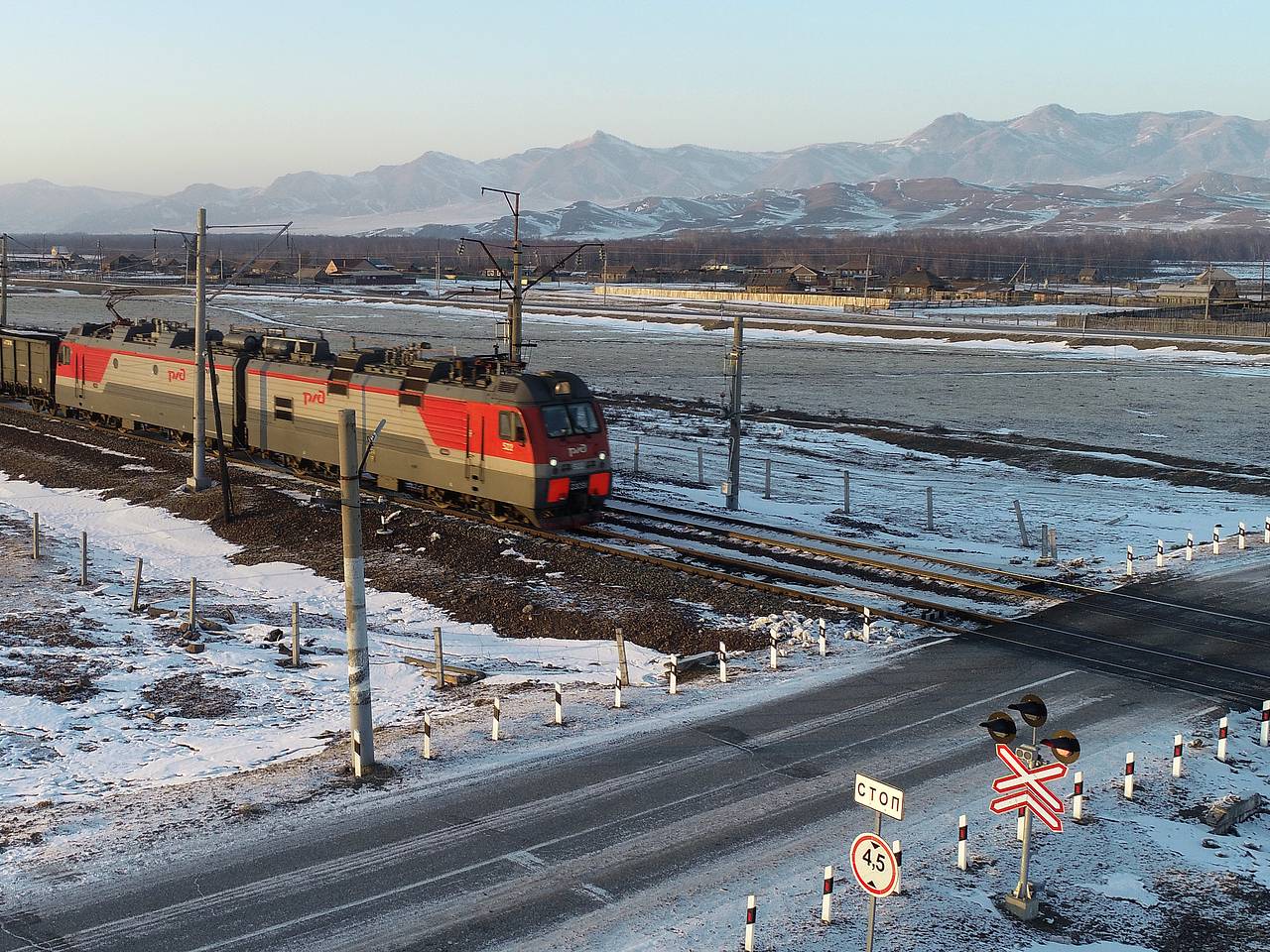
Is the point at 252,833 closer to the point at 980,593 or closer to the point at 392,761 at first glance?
the point at 392,761

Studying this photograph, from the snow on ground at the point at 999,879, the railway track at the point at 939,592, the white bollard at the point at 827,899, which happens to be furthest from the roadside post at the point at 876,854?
the railway track at the point at 939,592

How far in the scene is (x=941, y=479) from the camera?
140ft

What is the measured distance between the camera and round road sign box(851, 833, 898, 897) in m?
11.9

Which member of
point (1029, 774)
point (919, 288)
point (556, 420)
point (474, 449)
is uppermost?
point (919, 288)

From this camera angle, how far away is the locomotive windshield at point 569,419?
30672 millimetres

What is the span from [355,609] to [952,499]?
85.0 ft

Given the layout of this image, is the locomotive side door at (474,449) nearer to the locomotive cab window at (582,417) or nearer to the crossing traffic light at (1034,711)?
the locomotive cab window at (582,417)

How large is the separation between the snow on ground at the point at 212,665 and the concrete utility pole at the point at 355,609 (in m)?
1.58

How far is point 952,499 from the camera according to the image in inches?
1539

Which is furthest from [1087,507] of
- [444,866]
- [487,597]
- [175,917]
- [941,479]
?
[175,917]

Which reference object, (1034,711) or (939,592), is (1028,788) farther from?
(939,592)

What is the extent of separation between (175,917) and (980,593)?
61.8 ft

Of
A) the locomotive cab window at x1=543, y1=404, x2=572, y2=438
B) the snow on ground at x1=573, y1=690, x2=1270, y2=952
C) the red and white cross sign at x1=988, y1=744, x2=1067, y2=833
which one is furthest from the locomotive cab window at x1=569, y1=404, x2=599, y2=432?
the red and white cross sign at x1=988, y1=744, x2=1067, y2=833

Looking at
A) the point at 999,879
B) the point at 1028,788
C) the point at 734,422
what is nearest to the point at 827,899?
the point at 999,879
